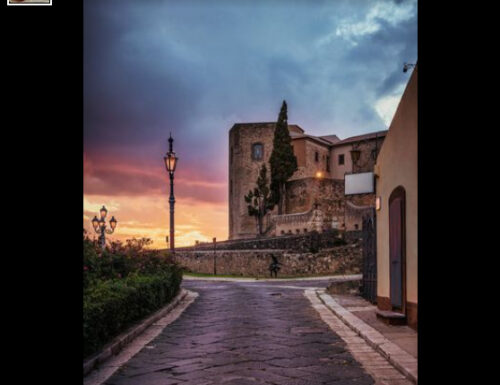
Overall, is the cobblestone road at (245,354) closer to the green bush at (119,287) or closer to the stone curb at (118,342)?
the stone curb at (118,342)

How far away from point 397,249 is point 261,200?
39.4 meters

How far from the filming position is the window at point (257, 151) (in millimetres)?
52906

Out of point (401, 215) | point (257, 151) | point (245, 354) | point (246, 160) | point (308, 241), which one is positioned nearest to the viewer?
point (245, 354)

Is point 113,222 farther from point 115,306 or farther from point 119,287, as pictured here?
point 115,306

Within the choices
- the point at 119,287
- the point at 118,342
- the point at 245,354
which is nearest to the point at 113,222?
the point at 119,287

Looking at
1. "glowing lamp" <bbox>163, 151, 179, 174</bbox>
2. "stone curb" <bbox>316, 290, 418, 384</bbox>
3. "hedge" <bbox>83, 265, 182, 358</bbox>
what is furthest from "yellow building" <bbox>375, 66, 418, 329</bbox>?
"glowing lamp" <bbox>163, 151, 179, 174</bbox>

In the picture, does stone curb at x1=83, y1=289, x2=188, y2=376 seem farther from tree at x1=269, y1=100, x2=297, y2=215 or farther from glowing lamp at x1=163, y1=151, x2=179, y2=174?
tree at x1=269, y1=100, x2=297, y2=215

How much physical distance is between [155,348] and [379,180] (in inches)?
228

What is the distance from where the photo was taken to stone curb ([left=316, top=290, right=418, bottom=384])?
5085mm

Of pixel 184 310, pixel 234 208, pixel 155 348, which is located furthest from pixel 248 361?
pixel 234 208

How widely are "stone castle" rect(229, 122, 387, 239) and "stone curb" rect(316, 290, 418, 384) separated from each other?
3282 centimetres

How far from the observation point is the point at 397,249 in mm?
8711
